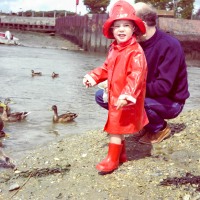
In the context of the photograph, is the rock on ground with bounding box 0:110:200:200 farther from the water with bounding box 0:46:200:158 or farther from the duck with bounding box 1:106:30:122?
the duck with bounding box 1:106:30:122

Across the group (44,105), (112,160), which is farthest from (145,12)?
(44,105)

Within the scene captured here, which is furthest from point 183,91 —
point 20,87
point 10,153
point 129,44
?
point 20,87

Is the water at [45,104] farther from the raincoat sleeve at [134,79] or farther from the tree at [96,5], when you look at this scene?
the tree at [96,5]

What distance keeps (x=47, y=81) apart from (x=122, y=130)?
1388 centimetres

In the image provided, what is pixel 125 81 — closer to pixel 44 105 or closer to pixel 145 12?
pixel 145 12

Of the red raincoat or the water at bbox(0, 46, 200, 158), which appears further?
the water at bbox(0, 46, 200, 158)

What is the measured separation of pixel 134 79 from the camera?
14.9ft

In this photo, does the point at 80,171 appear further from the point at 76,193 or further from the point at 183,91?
the point at 183,91

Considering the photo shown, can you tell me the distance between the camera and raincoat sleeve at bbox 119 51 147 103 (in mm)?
4445

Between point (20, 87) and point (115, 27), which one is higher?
point (115, 27)

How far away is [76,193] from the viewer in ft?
15.0

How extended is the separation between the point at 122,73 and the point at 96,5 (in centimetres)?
8759

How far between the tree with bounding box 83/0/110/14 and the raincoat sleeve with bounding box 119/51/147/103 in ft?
284

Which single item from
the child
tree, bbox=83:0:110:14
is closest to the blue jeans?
the child
